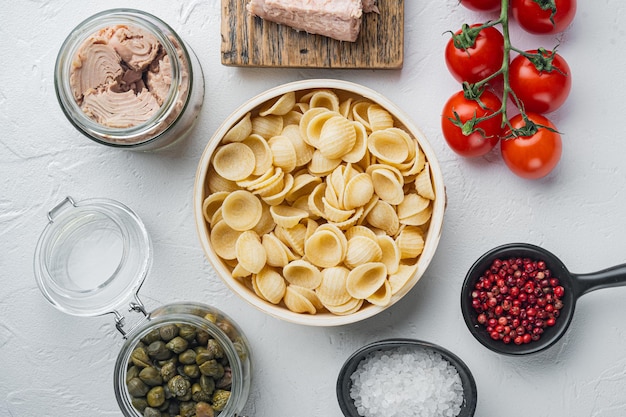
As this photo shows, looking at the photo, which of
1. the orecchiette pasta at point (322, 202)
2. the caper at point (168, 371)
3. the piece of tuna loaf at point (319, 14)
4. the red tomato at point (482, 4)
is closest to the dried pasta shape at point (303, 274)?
the orecchiette pasta at point (322, 202)

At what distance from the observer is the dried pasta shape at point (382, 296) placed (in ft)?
4.91

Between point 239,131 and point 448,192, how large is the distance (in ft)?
1.75

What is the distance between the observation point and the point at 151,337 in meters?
1.51

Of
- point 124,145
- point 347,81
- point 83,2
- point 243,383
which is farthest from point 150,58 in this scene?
point 243,383

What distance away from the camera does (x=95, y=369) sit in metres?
1.70

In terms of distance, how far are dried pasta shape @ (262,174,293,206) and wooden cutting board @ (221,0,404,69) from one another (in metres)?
0.28

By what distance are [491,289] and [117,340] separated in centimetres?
93

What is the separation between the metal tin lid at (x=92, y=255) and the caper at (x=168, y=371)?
0.67 feet

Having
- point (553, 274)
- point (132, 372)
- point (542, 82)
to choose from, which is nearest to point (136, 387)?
point (132, 372)

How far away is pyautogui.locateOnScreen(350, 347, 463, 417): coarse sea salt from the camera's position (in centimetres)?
155

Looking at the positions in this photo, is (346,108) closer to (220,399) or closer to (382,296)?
(382,296)

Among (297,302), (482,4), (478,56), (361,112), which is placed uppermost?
(482,4)

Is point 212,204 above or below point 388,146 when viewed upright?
below

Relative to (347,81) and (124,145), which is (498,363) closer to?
(347,81)
